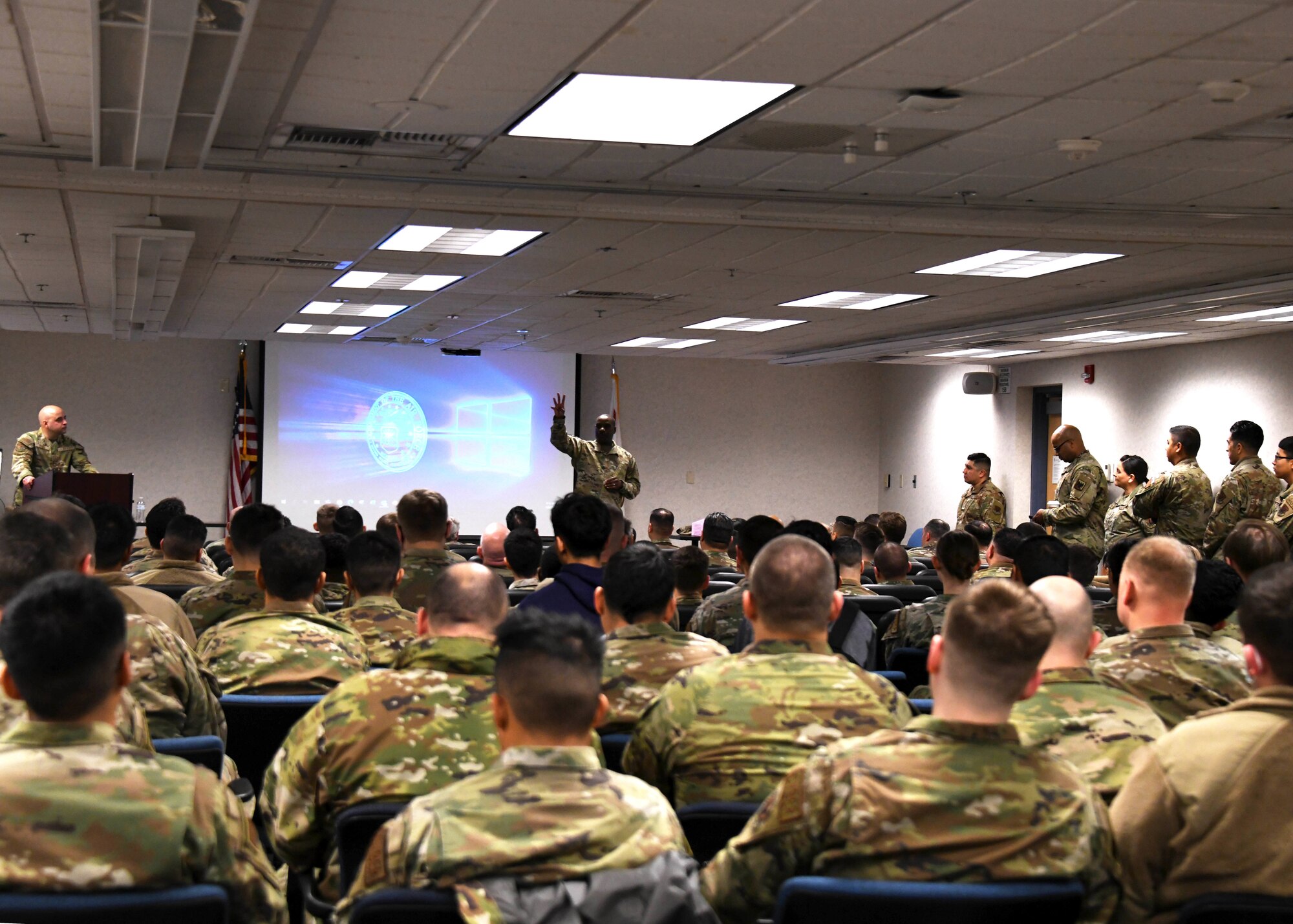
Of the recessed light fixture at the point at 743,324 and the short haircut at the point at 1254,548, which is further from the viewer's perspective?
the recessed light fixture at the point at 743,324

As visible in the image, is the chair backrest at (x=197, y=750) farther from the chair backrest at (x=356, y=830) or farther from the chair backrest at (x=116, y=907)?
the chair backrest at (x=116, y=907)

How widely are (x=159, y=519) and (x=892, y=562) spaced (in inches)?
154

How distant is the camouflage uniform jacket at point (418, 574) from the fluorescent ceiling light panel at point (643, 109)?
1892 mm

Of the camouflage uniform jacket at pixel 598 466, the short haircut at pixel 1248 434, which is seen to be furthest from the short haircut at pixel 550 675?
the camouflage uniform jacket at pixel 598 466

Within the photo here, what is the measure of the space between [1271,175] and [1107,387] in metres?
8.54

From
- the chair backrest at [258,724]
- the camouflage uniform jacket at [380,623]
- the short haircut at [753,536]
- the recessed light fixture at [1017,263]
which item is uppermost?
the recessed light fixture at [1017,263]

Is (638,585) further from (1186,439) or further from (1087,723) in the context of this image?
(1186,439)

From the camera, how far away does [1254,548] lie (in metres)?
4.34

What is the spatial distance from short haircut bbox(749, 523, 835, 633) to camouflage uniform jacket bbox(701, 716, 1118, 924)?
0.72 m

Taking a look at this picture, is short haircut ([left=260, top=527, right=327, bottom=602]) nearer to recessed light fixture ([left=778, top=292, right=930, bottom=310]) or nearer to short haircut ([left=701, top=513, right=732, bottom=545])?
short haircut ([left=701, top=513, right=732, bottom=545])

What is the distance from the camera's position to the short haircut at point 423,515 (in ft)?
17.5

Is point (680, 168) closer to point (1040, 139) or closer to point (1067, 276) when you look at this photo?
point (1040, 139)

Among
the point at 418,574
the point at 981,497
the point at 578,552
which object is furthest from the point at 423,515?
the point at 981,497

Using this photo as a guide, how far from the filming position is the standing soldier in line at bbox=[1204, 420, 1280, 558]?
343 inches
